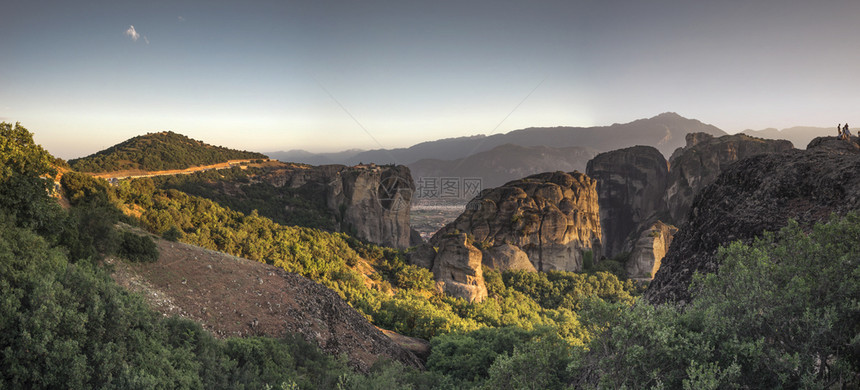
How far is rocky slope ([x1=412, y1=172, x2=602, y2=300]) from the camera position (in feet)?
159

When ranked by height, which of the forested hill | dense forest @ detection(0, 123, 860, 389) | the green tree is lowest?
dense forest @ detection(0, 123, 860, 389)

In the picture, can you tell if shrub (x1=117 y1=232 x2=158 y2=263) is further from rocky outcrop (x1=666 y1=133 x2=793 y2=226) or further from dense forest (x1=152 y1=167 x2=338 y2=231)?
rocky outcrop (x1=666 y1=133 x2=793 y2=226)

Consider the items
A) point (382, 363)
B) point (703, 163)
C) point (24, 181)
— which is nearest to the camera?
point (24, 181)

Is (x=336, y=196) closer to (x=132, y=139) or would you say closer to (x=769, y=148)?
(x=132, y=139)

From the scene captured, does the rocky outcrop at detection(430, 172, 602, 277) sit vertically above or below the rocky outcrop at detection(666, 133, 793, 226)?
below

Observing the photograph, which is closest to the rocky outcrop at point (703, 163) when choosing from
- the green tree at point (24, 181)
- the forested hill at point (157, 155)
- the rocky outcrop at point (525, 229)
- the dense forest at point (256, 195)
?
the rocky outcrop at point (525, 229)

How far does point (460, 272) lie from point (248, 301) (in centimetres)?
2487

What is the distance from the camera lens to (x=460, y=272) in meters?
38.8

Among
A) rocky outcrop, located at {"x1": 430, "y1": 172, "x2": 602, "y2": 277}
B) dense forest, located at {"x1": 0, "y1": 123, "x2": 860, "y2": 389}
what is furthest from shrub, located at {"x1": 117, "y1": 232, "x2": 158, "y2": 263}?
rocky outcrop, located at {"x1": 430, "y1": 172, "x2": 602, "y2": 277}

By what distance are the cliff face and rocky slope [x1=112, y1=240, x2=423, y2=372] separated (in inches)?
1746

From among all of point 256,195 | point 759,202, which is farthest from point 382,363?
point 256,195

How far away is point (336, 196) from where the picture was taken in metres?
65.9

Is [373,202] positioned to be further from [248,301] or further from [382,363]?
[382,363]

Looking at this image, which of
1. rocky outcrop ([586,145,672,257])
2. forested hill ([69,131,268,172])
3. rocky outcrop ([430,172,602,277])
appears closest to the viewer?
rocky outcrop ([430,172,602,277])
